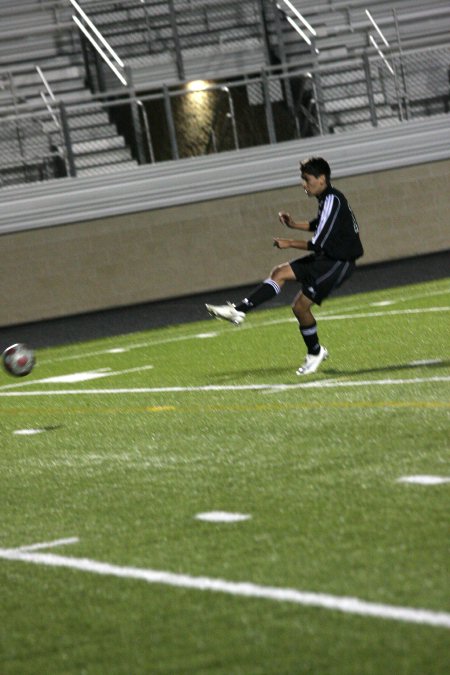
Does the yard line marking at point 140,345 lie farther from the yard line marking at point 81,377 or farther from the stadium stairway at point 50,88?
the stadium stairway at point 50,88

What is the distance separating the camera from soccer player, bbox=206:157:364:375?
38.2ft

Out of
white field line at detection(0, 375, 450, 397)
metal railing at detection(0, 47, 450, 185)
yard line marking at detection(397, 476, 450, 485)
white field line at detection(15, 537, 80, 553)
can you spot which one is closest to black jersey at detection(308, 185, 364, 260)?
white field line at detection(0, 375, 450, 397)

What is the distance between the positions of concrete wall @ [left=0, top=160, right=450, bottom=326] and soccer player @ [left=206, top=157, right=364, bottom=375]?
32.6ft

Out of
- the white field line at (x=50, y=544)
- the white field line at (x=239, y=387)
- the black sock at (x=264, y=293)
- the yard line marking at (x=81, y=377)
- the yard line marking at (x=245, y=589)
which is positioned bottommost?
the yard line marking at (x=81, y=377)

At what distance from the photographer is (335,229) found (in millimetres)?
11719

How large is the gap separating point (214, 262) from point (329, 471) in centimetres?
1524

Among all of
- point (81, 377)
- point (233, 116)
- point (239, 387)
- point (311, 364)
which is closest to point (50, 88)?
point (233, 116)

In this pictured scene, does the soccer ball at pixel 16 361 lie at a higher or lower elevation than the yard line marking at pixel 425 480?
lower

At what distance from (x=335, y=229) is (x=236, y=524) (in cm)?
577

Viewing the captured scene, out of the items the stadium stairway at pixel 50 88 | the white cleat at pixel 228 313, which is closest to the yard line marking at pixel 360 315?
the white cleat at pixel 228 313

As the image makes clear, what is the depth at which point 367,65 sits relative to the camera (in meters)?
22.4

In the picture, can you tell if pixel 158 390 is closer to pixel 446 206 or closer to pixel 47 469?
pixel 47 469

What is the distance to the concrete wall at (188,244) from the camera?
2164 centimetres

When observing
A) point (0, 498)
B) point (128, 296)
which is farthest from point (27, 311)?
point (0, 498)
